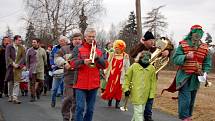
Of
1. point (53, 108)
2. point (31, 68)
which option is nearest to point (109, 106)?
point (53, 108)

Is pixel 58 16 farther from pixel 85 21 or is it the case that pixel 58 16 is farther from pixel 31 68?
pixel 31 68

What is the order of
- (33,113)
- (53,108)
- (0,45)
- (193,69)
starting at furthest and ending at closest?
(0,45) < (53,108) < (33,113) < (193,69)

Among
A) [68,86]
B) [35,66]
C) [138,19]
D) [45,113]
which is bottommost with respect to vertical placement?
[45,113]

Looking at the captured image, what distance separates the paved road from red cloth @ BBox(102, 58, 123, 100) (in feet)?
1.24

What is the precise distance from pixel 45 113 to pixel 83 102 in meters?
3.30

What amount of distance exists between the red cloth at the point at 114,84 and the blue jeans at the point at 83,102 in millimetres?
4504

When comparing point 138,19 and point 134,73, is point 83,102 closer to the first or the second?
point 134,73

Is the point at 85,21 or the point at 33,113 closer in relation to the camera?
the point at 33,113

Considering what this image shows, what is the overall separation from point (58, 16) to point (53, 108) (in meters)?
41.1

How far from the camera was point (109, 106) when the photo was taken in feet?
44.2

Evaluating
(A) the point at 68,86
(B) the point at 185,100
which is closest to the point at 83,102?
(A) the point at 68,86

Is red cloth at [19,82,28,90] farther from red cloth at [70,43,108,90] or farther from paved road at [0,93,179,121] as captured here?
red cloth at [70,43,108,90]

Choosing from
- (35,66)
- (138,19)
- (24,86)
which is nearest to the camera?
(35,66)

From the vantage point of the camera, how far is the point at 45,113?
11.6m
